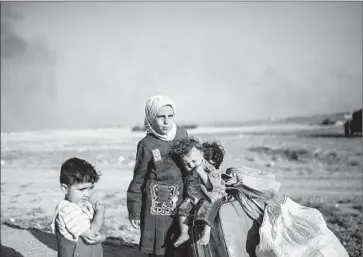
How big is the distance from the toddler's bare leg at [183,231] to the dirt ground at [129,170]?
2.40ft

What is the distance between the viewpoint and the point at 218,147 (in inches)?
128

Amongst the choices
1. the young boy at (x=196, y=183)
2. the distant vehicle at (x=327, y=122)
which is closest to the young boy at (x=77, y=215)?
the young boy at (x=196, y=183)

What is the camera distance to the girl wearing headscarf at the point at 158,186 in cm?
316

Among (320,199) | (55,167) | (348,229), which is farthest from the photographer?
(55,167)

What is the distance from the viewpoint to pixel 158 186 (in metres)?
A: 3.17

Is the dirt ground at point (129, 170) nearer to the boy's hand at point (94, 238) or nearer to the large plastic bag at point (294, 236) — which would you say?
the boy's hand at point (94, 238)

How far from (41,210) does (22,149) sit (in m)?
9.56

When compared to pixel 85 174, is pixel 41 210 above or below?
below

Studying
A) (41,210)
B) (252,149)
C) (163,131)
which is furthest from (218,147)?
(252,149)

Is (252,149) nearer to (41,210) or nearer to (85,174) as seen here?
(41,210)

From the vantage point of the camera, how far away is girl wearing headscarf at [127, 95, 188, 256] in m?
3.16

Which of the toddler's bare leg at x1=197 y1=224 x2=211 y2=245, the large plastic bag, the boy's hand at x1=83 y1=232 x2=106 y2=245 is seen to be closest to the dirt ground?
the boy's hand at x1=83 y1=232 x2=106 y2=245

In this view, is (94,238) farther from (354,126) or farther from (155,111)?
(354,126)

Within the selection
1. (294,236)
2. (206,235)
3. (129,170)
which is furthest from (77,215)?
(129,170)
